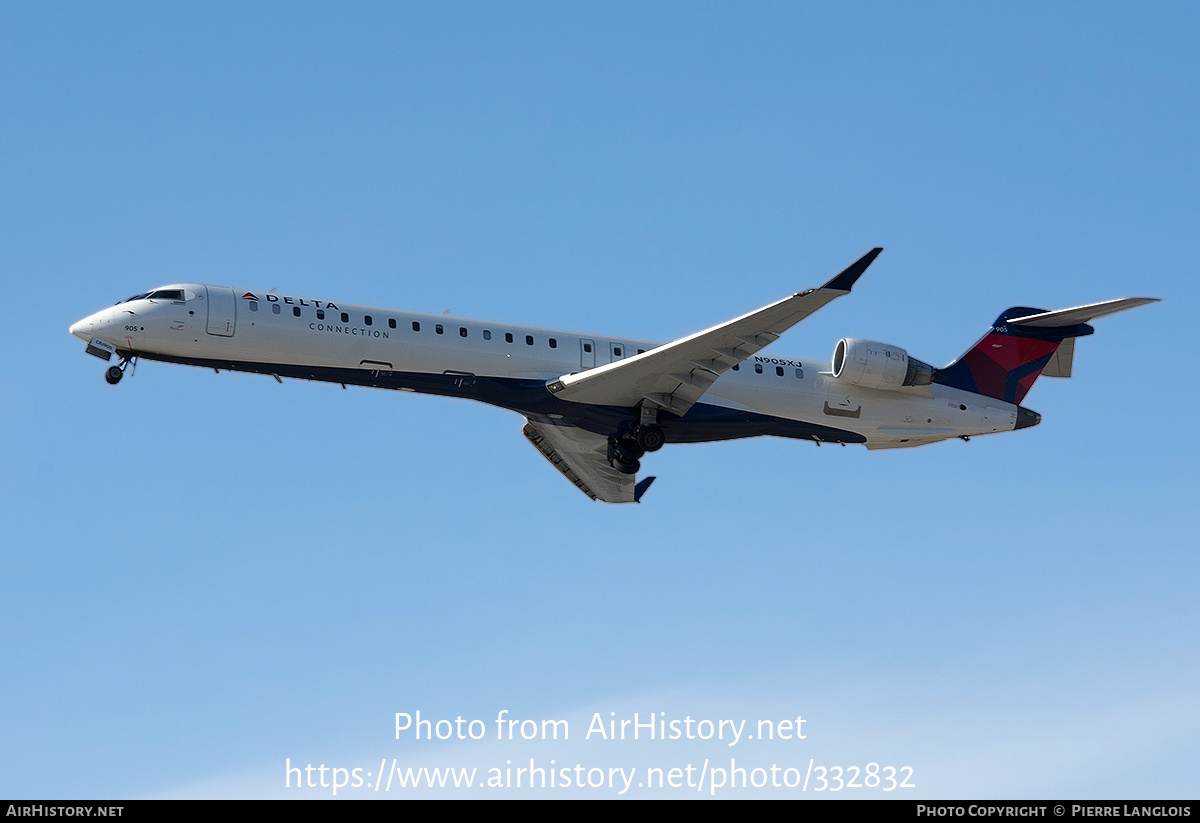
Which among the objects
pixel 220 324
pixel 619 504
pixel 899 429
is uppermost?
pixel 220 324

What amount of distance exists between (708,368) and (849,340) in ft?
13.4

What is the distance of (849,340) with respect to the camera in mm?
27844

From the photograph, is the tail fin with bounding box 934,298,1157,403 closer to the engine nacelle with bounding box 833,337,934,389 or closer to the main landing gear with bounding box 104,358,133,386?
the engine nacelle with bounding box 833,337,934,389

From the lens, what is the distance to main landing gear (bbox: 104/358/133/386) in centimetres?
2405

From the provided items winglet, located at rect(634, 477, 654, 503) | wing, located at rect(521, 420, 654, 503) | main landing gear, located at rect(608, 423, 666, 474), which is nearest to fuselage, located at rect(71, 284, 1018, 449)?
main landing gear, located at rect(608, 423, 666, 474)

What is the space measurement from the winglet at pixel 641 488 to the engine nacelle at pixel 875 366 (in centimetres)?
569

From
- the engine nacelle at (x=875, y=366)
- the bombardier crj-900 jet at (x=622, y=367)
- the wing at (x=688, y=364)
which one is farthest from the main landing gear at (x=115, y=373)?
the engine nacelle at (x=875, y=366)

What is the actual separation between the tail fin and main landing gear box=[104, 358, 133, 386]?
17319mm

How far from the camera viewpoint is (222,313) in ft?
79.6

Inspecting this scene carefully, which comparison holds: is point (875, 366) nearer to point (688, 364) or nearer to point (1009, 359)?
point (1009, 359)
